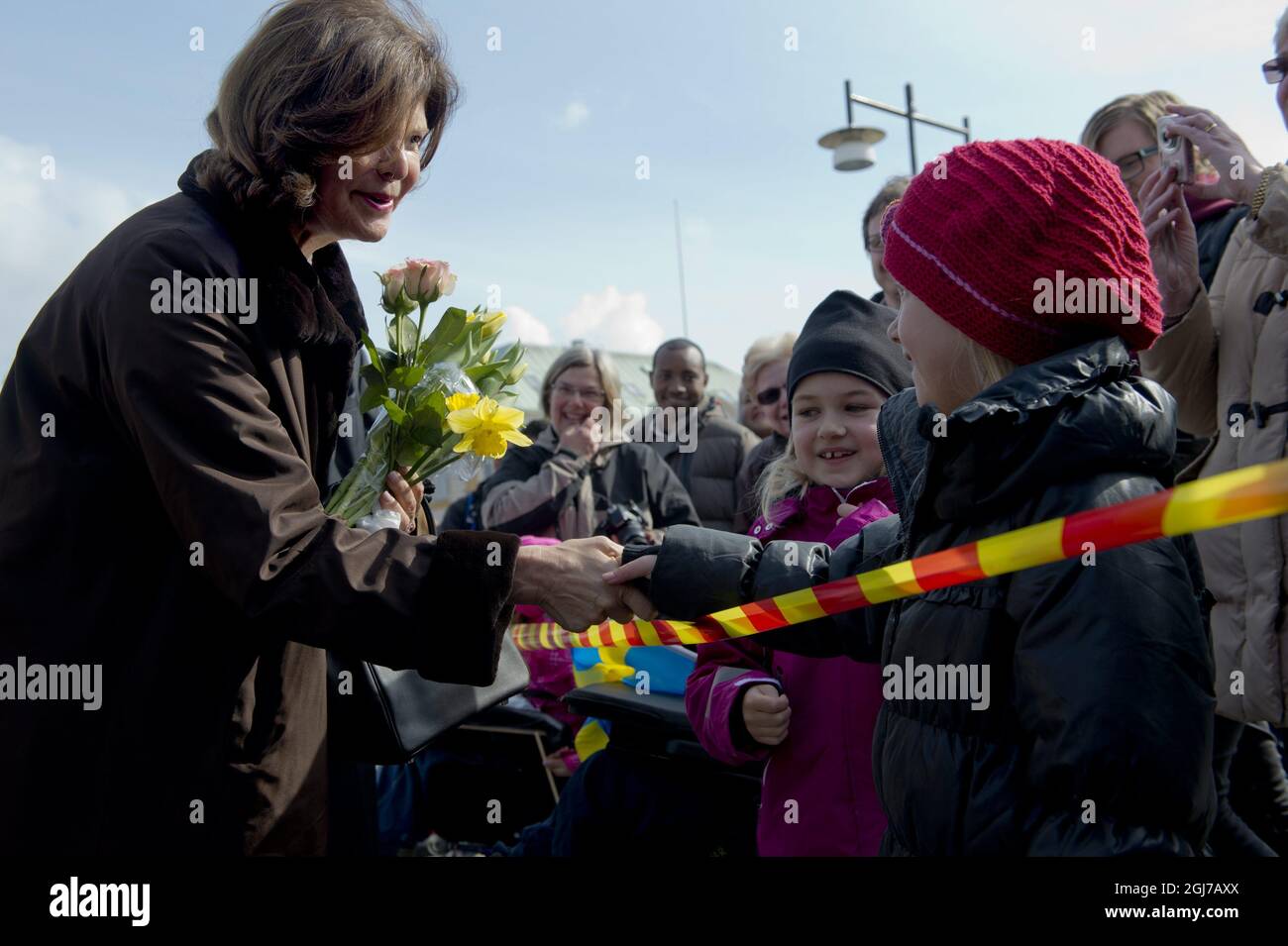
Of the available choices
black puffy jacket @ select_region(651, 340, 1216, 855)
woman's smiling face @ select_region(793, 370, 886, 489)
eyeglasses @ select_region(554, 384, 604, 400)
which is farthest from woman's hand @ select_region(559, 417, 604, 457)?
black puffy jacket @ select_region(651, 340, 1216, 855)

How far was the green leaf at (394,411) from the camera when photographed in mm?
2494

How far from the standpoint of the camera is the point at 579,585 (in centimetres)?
250

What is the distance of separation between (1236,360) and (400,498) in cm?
252

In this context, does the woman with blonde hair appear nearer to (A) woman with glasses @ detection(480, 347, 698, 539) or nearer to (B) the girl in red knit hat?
(A) woman with glasses @ detection(480, 347, 698, 539)

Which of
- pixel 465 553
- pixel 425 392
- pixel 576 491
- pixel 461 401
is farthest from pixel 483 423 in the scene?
pixel 576 491

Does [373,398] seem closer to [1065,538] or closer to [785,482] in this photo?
[785,482]

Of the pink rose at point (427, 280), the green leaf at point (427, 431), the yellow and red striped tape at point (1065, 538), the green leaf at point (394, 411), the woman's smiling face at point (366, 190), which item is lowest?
the yellow and red striped tape at point (1065, 538)

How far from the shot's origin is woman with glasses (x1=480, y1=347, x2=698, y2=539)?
524 cm

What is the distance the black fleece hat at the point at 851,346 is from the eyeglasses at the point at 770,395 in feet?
7.12

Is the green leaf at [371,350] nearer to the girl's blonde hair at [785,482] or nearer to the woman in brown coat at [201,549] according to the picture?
the woman in brown coat at [201,549]

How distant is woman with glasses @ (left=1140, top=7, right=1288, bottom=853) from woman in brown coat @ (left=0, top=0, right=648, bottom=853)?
2.23 meters

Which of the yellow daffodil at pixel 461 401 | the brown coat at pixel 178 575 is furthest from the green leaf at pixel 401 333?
the brown coat at pixel 178 575

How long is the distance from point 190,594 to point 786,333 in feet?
12.8

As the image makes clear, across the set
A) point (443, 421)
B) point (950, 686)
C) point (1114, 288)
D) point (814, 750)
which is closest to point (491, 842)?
point (814, 750)
